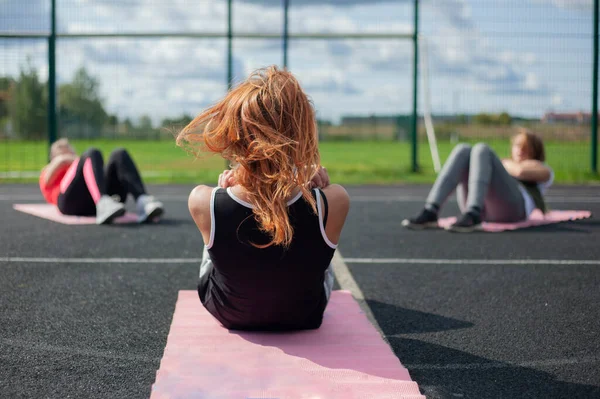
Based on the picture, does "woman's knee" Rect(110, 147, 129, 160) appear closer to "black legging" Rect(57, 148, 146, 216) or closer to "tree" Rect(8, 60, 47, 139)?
"black legging" Rect(57, 148, 146, 216)

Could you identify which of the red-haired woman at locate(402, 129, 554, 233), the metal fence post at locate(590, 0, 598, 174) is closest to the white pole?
the metal fence post at locate(590, 0, 598, 174)

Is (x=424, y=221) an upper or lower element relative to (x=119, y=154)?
lower

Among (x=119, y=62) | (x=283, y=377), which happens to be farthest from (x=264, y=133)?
(x=119, y=62)

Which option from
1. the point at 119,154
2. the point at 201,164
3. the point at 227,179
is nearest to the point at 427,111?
the point at 201,164

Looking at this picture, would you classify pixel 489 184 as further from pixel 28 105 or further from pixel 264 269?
pixel 28 105

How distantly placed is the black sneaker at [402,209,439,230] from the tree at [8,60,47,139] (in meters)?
8.11

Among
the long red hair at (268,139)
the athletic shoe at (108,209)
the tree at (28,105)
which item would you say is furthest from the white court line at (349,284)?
the tree at (28,105)

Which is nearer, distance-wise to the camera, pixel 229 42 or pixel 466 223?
pixel 466 223

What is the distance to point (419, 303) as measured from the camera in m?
3.90

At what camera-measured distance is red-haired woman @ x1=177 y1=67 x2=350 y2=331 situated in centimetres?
276

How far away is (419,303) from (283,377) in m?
1.47

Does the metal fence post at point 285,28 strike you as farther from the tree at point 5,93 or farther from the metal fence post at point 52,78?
the tree at point 5,93

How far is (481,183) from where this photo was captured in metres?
6.24

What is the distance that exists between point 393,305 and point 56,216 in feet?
14.2
